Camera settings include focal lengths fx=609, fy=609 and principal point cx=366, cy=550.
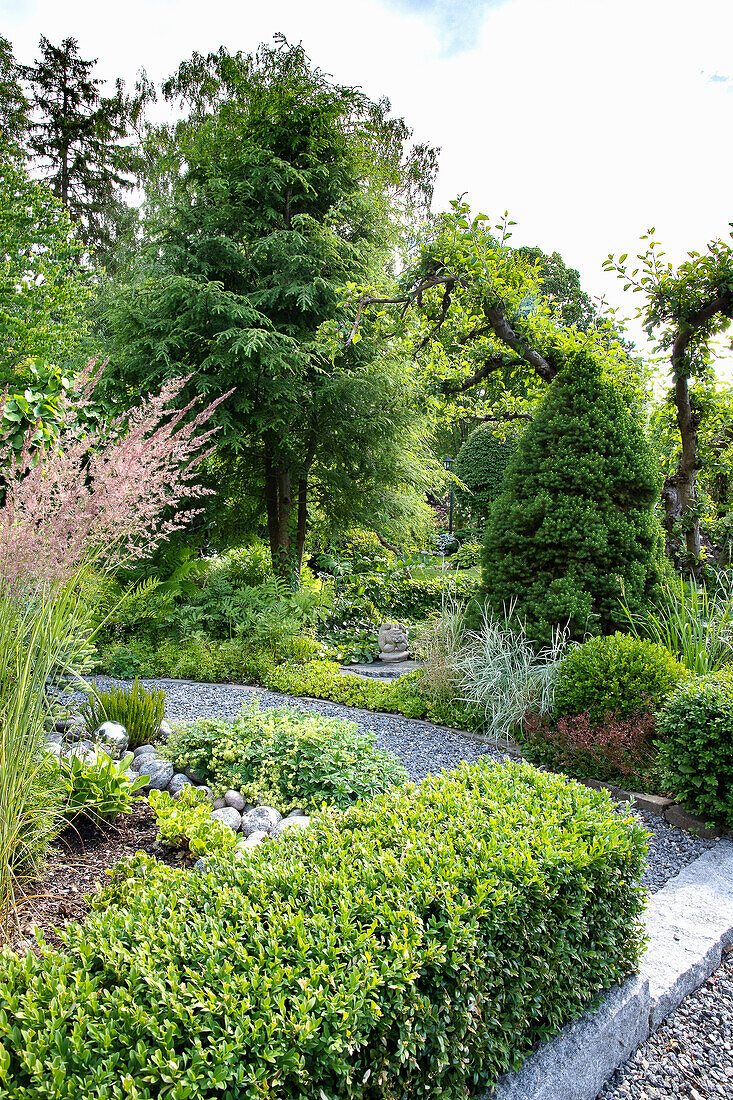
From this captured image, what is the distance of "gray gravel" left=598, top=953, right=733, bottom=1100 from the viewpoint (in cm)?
159

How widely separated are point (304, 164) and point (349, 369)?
111 inches

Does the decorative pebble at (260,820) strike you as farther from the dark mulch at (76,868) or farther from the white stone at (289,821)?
the dark mulch at (76,868)

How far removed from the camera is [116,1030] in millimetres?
1148

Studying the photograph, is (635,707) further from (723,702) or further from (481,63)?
(481,63)

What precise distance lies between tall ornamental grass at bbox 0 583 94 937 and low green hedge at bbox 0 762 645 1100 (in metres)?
0.33

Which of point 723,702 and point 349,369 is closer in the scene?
point 723,702

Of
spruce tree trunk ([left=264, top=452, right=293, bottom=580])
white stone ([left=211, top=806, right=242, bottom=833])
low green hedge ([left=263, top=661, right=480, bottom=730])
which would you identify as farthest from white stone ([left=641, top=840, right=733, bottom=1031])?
spruce tree trunk ([left=264, top=452, right=293, bottom=580])

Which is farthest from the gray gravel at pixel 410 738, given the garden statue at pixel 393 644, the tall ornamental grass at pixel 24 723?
the garden statue at pixel 393 644

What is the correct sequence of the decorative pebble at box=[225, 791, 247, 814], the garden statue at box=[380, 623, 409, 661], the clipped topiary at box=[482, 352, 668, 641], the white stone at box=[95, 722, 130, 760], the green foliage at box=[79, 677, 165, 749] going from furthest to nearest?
the garden statue at box=[380, 623, 409, 661], the clipped topiary at box=[482, 352, 668, 641], the green foliage at box=[79, 677, 165, 749], the white stone at box=[95, 722, 130, 760], the decorative pebble at box=[225, 791, 247, 814]

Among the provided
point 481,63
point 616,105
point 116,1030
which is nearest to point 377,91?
point 481,63

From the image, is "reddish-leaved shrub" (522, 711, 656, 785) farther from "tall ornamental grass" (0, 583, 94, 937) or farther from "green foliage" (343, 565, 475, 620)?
"green foliage" (343, 565, 475, 620)

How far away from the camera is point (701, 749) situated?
9.71 ft

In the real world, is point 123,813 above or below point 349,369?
below

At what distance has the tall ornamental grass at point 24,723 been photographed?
1.73 meters
